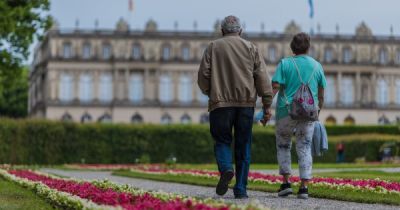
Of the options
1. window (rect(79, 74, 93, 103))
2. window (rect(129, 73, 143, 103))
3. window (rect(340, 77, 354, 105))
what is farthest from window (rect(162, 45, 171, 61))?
window (rect(340, 77, 354, 105))

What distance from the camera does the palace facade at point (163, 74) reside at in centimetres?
9612

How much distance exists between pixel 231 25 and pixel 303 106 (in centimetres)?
167

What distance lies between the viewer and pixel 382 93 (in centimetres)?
10019

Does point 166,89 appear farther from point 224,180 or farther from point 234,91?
point 224,180

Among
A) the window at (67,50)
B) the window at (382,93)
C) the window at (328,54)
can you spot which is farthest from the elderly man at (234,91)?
the window at (382,93)

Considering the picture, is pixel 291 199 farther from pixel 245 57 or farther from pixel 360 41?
pixel 360 41

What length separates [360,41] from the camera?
3969 inches

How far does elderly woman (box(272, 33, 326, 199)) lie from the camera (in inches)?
493

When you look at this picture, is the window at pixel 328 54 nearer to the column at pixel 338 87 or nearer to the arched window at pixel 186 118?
the column at pixel 338 87

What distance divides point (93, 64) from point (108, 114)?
6477 millimetres

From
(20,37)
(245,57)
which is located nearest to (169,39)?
(20,37)

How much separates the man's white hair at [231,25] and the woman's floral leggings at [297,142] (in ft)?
5.37

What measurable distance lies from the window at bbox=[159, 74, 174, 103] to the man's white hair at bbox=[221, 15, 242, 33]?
85156mm

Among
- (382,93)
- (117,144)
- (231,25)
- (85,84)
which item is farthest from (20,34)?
(382,93)
